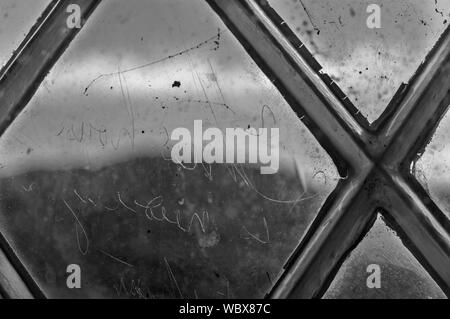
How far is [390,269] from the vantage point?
1.08 meters

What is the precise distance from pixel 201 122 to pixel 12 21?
51cm

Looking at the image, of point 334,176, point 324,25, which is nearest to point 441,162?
point 334,176

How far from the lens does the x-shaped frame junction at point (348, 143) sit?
1.08 meters

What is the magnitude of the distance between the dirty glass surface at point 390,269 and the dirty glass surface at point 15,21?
93cm

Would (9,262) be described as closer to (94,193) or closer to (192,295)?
(94,193)

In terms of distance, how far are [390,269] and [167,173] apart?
55 centimetres

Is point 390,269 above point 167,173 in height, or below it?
below

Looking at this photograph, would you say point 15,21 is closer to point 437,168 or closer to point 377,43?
point 377,43

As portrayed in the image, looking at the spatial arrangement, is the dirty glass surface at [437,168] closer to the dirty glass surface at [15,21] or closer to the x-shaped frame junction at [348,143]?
the x-shaped frame junction at [348,143]
